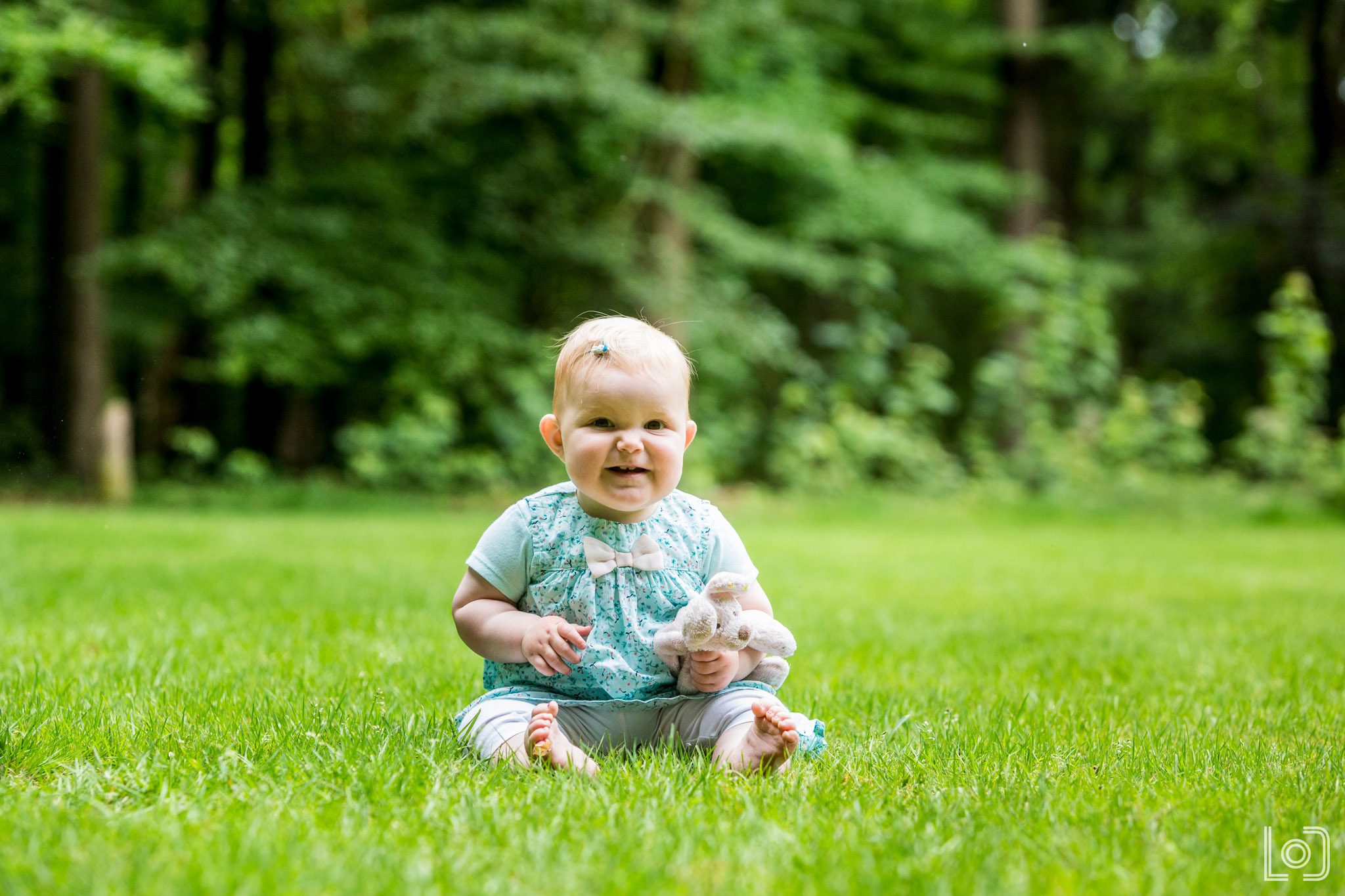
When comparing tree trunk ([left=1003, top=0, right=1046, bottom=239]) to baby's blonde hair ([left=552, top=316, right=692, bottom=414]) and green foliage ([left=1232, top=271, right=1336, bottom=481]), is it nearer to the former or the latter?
green foliage ([left=1232, top=271, right=1336, bottom=481])

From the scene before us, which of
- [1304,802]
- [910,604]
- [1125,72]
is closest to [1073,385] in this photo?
[1125,72]

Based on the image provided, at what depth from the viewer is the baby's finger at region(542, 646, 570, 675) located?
263 centimetres

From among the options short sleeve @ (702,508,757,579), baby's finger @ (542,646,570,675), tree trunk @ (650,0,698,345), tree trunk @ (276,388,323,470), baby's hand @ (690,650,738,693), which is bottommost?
tree trunk @ (276,388,323,470)

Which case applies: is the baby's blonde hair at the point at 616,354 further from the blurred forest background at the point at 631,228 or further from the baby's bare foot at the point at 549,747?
the blurred forest background at the point at 631,228

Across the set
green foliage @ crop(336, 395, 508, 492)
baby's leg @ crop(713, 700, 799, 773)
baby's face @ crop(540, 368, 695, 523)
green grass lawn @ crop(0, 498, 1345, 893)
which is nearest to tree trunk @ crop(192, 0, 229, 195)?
green foliage @ crop(336, 395, 508, 492)

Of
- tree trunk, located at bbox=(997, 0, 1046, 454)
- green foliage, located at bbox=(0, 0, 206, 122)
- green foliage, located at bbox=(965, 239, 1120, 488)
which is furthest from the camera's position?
tree trunk, located at bbox=(997, 0, 1046, 454)

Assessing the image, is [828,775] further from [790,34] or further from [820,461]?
[790,34]

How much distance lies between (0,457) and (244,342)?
265 inches

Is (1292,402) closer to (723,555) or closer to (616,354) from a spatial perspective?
(723,555)

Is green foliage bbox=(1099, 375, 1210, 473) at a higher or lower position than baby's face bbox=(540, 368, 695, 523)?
lower

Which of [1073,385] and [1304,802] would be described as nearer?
[1304,802]

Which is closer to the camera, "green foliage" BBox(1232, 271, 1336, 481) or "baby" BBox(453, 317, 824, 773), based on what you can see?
"baby" BBox(453, 317, 824, 773)

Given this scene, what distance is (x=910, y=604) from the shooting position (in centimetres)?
594

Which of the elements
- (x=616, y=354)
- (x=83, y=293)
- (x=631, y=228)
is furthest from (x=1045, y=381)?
(x=616, y=354)
